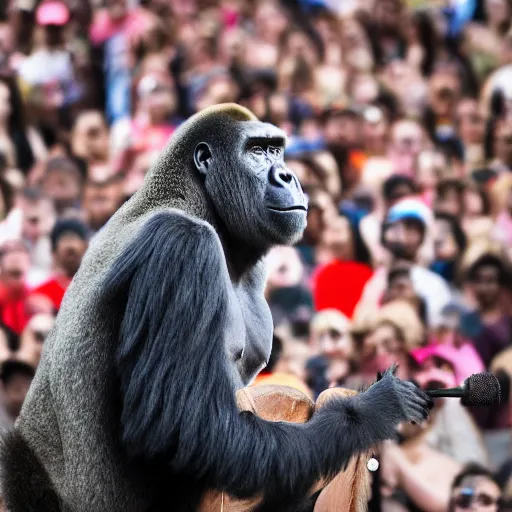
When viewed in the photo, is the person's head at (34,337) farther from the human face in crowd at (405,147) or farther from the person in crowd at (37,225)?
the human face in crowd at (405,147)

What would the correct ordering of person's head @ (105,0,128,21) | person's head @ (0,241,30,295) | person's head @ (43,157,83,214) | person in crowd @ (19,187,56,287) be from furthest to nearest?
1. person's head @ (105,0,128,21)
2. person's head @ (43,157,83,214)
3. person in crowd @ (19,187,56,287)
4. person's head @ (0,241,30,295)

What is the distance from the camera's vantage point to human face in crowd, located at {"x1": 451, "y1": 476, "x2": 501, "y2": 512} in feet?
15.7

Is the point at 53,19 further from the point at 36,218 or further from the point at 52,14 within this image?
the point at 36,218

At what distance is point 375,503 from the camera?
12.9 feet

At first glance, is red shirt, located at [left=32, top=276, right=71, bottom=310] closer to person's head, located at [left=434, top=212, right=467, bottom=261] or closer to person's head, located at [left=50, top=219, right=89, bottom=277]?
person's head, located at [left=50, top=219, right=89, bottom=277]

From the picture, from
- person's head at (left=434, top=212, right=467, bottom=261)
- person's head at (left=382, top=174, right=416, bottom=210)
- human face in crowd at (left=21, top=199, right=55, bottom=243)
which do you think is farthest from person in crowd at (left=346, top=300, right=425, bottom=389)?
human face in crowd at (left=21, top=199, right=55, bottom=243)

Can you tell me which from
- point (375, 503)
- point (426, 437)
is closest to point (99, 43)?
point (426, 437)

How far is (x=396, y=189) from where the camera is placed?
22.7 feet

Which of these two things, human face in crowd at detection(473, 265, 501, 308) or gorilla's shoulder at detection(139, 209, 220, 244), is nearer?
gorilla's shoulder at detection(139, 209, 220, 244)

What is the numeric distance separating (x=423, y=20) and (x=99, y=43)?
2.55 m

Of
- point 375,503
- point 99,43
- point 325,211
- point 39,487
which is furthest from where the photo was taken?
point 99,43

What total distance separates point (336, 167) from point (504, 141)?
42.5 inches

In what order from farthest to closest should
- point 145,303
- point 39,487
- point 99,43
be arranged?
point 99,43 → point 39,487 → point 145,303

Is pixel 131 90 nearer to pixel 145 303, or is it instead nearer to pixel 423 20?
pixel 423 20
